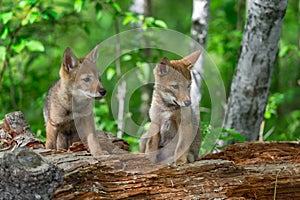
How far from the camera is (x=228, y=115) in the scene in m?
7.12

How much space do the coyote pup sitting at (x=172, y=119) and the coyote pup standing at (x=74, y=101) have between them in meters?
0.57

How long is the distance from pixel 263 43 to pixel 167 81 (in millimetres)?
1990

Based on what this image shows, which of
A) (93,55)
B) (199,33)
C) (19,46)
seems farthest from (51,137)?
(199,33)

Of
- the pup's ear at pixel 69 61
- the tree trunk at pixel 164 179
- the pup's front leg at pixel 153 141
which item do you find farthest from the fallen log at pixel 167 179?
the pup's ear at pixel 69 61

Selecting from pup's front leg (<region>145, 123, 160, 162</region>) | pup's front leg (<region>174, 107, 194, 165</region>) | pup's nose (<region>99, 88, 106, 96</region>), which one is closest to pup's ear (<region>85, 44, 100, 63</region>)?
pup's nose (<region>99, 88, 106, 96</region>)

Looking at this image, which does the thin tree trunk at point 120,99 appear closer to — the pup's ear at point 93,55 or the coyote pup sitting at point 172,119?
the pup's ear at point 93,55

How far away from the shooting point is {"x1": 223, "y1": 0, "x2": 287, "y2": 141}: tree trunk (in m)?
6.52

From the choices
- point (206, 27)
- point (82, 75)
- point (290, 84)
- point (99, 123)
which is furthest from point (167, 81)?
point (290, 84)

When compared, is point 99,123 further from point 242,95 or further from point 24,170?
point 24,170

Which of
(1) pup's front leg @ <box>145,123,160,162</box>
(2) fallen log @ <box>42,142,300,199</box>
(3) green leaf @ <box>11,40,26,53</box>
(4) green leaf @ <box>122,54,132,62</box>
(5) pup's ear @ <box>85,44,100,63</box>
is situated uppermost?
(3) green leaf @ <box>11,40,26,53</box>

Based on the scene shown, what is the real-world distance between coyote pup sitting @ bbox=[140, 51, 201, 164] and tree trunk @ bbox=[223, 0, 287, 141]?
5.15 ft

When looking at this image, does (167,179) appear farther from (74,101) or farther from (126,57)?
(126,57)

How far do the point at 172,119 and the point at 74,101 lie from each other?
100 cm

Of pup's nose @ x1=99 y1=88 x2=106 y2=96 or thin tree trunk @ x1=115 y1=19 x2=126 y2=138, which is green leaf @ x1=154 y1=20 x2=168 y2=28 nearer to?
thin tree trunk @ x1=115 y1=19 x2=126 y2=138
